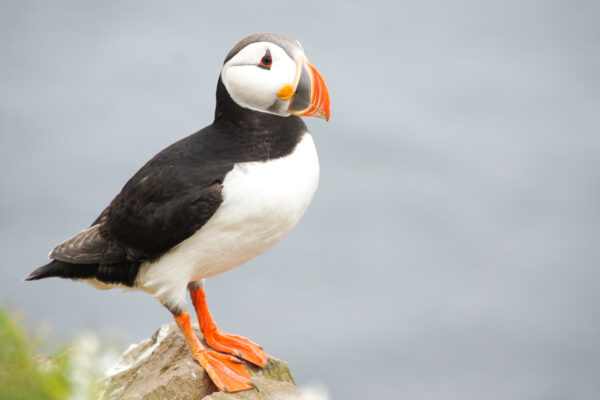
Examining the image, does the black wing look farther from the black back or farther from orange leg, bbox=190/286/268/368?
orange leg, bbox=190/286/268/368

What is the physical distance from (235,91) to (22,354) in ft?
5.98

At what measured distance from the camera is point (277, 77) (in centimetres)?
289

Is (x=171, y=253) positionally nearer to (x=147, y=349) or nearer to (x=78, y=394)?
(x=147, y=349)

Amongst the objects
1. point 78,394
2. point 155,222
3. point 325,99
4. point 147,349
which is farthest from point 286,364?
point 78,394

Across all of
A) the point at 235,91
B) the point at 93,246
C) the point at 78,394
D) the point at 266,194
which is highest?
the point at 235,91

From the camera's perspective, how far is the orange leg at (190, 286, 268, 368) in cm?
344

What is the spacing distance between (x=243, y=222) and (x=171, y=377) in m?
0.82

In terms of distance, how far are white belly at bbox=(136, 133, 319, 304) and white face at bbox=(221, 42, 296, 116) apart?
9.2 inches

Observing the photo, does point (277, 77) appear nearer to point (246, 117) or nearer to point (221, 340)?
point (246, 117)

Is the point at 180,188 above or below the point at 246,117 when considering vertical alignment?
below

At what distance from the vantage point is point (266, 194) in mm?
2914

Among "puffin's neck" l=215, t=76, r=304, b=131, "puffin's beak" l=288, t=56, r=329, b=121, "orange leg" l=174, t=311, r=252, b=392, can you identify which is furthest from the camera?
"orange leg" l=174, t=311, r=252, b=392

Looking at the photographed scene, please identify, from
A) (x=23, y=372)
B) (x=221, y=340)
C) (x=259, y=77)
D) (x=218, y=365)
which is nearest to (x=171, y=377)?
(x=218, y=365)

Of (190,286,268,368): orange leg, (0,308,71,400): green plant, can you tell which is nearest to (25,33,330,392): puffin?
(190,286,268,368): orange leg
